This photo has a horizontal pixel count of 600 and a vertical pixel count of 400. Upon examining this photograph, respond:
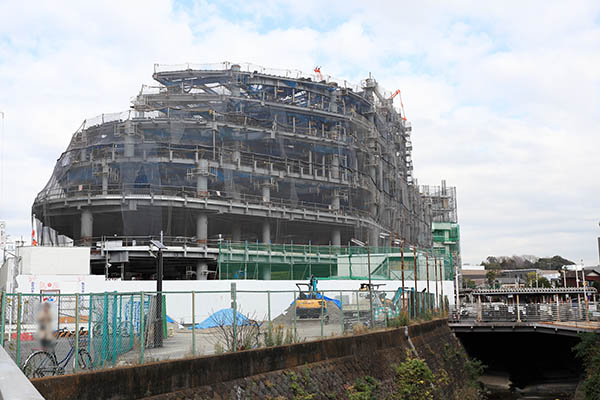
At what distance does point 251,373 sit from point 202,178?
4796 centimetres

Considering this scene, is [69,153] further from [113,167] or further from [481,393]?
[481,393]

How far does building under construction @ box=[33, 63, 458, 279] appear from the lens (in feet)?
197

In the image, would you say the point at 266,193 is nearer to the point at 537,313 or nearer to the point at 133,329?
the point at 537,313

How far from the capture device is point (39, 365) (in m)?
12.1

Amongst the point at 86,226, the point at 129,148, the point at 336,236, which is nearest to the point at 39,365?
the point at 86,226

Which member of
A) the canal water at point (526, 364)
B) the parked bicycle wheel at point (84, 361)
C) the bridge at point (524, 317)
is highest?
the parked bicycle wheel at point (84, 361)

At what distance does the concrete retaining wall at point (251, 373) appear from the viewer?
11875mm

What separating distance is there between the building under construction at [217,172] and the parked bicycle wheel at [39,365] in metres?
40.7

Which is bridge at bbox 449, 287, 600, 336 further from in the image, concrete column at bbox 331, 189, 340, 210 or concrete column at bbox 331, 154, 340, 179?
concrete column at bbox 331, 154, 340, 179

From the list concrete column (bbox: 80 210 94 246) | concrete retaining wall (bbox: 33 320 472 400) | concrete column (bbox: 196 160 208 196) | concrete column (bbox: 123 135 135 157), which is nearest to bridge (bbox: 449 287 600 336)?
concrete retaining wall (bbox: 33 320 472 400)

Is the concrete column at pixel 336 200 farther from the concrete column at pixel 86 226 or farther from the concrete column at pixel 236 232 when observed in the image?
the concrete column at pixel 86 226

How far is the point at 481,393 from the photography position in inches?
1391

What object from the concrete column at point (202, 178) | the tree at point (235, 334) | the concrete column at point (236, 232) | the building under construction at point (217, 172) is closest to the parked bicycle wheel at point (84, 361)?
the tree at point (235, 334)

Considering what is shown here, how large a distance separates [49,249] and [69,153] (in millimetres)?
23218
